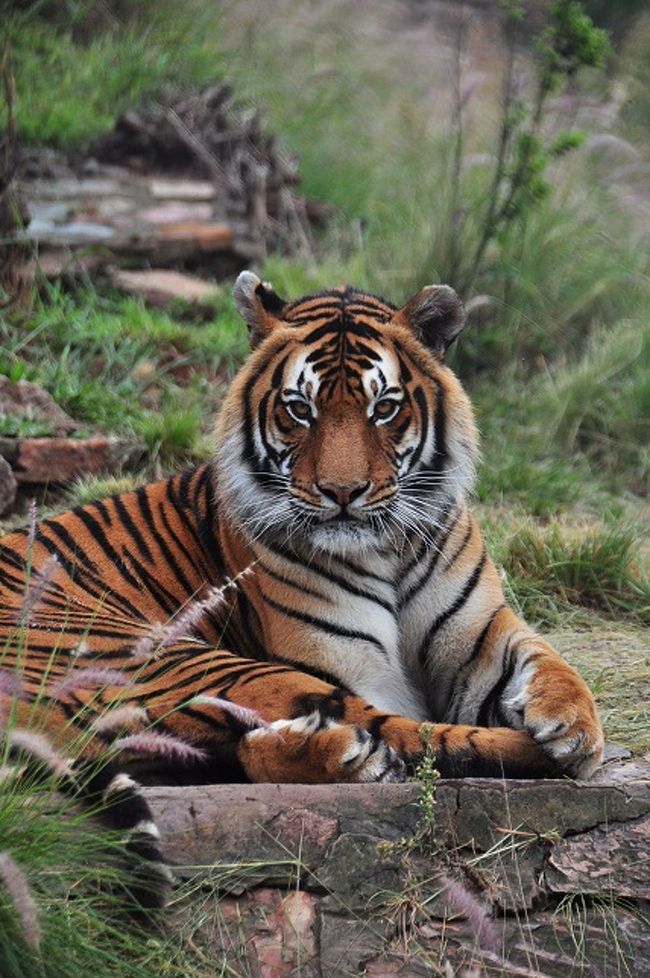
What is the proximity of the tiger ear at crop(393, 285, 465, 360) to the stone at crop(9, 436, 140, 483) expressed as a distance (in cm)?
255

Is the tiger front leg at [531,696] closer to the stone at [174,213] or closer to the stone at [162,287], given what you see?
the stone at [162,287]

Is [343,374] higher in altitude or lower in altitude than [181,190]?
higher

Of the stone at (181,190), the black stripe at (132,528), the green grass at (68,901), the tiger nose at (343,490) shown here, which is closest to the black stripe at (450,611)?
the tiger nose at (343,490)

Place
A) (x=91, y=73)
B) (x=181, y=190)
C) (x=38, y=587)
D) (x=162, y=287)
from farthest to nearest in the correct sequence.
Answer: (x=91, y=73)
(x=181, y=190)
(x=162, y=287)
(x=38, y=587)

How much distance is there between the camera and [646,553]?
6.57 m

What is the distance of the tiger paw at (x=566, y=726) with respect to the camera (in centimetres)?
368

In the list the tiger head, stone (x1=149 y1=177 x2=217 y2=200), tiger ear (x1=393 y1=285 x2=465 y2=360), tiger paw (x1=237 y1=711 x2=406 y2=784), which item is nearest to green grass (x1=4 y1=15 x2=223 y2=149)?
stone (x1=149 y1=177 x2=217 y2=200)

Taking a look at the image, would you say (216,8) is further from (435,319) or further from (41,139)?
(435,319)

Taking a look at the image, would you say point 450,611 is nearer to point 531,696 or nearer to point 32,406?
point 531,696

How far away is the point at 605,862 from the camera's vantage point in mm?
3533

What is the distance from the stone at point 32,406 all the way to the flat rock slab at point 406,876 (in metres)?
3.62

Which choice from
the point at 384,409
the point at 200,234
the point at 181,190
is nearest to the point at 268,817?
the point at 384,409

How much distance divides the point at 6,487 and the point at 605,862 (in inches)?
140

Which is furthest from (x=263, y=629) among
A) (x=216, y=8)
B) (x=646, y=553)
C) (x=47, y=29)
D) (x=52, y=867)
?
(x=216, y=8)
